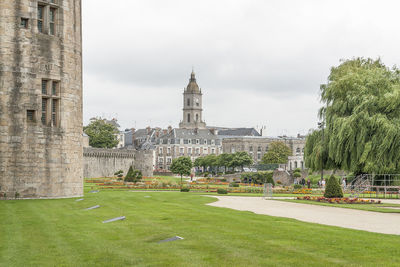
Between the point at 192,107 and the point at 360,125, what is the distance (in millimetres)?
143674

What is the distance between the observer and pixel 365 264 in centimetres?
1051

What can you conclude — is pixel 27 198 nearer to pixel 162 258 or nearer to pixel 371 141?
pixel 162 258

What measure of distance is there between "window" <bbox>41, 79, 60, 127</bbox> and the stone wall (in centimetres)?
5513

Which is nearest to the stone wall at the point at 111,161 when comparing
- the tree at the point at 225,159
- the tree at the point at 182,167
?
the tree at the point at 225,159

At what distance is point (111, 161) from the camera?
299 ft

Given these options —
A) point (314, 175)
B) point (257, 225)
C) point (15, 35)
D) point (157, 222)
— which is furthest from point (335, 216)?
point (314, 175)

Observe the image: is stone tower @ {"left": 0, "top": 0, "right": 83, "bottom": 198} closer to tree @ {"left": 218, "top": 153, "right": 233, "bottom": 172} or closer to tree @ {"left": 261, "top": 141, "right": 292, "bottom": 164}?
tree @ {"left": 218, "top": 153, "right": 233, "bottom": 172}

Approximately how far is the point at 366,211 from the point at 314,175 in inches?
1772

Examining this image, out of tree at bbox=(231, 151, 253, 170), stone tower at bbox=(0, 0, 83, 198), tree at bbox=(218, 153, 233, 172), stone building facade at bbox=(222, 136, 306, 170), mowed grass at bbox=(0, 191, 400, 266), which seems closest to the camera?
mowed grass at bbox=(0, 191, 400, 266)

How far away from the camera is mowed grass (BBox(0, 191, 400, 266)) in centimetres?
1112

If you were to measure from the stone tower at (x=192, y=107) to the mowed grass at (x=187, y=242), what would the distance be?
540 feet

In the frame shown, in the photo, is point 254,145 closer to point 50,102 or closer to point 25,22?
point 50,102

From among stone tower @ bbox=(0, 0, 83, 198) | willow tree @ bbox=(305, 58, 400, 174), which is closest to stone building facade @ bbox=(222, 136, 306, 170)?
willow tree @ bbox=(305, 58, 400, 174)

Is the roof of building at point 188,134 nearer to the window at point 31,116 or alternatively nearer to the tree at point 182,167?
the tree at point 182,167
